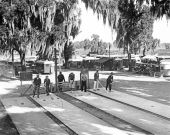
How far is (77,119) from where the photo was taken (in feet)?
37.8

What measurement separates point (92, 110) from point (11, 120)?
3.95 metres

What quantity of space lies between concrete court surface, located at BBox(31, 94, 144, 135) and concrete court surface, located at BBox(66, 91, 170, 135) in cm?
113

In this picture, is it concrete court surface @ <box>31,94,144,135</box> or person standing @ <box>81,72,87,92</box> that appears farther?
person standing @ <box>81,72,87,92</box>

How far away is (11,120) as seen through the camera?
38.2 ft

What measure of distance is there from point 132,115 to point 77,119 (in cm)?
256

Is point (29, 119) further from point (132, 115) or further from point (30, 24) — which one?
point (30, 24)

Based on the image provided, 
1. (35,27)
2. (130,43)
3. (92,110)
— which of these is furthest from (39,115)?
(130,43)

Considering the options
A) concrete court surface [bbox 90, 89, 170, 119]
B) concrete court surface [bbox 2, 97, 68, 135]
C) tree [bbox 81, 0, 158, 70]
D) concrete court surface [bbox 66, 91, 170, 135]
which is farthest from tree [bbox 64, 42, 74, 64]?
concrete court surface [bbox 2, 97, 68, 135]

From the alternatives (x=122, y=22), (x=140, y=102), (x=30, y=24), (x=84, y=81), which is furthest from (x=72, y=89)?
(x=122, y=22)

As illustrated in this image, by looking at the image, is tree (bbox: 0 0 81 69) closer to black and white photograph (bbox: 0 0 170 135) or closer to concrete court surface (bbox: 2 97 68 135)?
black and white photograph (bbox: 0 0 170 135)

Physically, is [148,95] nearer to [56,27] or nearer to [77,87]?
[77,87]

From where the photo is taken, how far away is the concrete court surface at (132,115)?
10.1 meters

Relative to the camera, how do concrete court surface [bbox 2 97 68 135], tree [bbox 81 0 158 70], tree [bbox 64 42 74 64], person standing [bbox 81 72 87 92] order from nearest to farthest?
concrete court surface [bbox 2 97 68 135] < person standing [bbox 81 72 87 92] < tree [bbox 81 0 158 70] < tree [bbox 64 42 74 64]

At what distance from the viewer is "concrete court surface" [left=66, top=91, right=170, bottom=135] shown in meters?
10.1
